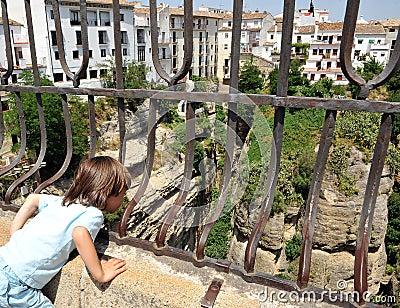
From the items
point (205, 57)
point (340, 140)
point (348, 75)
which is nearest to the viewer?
point (348, 75)

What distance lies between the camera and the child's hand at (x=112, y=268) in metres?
1.70

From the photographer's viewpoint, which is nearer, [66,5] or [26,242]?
[26,242]

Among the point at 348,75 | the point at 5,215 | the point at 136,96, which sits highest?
the point at 348,75

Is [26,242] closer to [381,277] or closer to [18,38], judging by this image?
[381,277]

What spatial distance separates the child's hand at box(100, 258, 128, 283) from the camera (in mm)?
1698

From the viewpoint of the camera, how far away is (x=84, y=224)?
1.75 m

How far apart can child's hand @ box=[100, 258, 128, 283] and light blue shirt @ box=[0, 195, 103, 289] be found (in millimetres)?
159

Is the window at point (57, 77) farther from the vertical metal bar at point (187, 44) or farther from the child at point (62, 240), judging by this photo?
the vertical metal bar at point (187, 44)

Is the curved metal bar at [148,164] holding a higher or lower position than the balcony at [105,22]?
lower

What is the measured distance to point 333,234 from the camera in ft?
52.3

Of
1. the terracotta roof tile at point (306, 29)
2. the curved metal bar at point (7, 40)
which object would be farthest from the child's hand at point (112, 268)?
the terracotta roof tile at point (306, 29)

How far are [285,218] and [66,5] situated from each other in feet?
69.8

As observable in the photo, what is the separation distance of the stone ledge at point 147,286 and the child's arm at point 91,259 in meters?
0.04

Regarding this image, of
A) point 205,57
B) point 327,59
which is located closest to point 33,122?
point 205,57
